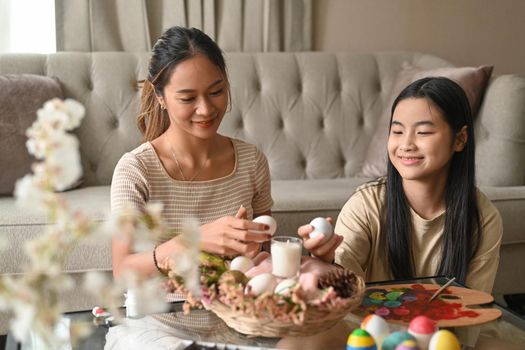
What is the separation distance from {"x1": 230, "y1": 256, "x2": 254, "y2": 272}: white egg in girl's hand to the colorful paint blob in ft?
0.76

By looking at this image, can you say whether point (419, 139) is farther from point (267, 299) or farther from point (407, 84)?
point (407, 84)

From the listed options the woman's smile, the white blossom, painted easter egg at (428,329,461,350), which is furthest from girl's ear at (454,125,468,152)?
the white blossom

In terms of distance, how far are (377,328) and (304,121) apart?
1959 millimetres

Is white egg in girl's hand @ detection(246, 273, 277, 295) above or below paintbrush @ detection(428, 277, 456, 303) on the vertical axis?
above

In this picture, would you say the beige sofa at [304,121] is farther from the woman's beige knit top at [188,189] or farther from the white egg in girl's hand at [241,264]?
the white egg in girl's hand at [241,264]

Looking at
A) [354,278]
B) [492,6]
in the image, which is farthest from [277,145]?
[354,278]

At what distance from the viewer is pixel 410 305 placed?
1.43 metres

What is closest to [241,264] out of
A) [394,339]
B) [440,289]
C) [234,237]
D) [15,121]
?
[234,237]

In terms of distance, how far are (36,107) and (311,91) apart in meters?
1.13

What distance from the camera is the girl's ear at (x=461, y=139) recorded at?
1.88 m

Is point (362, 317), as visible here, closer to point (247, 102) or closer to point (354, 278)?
point (354, 278)

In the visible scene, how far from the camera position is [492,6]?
3.78 metres

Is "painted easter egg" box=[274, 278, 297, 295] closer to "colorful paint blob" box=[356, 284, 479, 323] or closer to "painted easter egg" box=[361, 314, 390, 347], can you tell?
"painted easter egg" box=[361, 314, 390, 347]

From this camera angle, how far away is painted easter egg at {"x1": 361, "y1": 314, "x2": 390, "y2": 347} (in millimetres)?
1171
